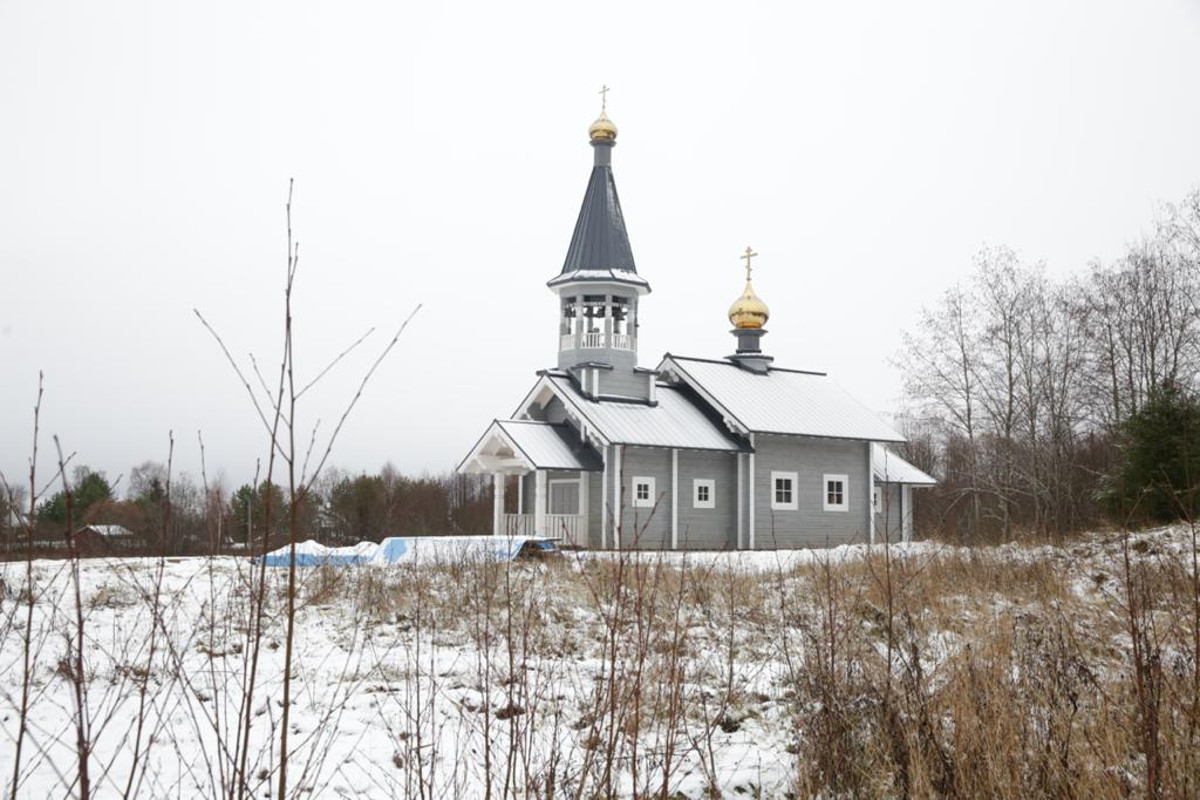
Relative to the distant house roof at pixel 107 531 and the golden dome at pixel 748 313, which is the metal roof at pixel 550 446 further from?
the distant house roof at pixel 107 531

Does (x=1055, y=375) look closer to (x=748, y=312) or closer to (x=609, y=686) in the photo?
(x=748, y=312)

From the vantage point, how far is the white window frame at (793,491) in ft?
78.8

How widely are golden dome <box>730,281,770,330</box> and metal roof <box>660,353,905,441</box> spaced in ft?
4.30

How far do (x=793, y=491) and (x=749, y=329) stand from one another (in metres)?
5.29

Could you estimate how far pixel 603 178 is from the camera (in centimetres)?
2484

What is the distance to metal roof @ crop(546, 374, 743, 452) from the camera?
71.6 ft

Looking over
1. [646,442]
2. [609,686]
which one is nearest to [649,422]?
→ [646,442]

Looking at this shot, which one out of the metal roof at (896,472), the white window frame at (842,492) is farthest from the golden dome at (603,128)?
the metal roof at (896,472)

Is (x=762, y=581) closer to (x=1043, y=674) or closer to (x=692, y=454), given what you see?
(x=1043, y=674)

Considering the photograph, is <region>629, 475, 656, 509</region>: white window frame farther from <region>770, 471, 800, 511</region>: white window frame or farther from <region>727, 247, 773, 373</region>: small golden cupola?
<region>727, 247, 773, 373</region>: small golden cupola

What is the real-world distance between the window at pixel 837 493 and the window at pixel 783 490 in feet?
3.68

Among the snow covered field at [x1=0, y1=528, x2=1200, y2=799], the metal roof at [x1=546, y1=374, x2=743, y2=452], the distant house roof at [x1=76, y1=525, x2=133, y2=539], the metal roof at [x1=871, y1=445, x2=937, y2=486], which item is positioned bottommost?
the snow covered field at [x1=0, y1=528, x2=1200, y2=799]

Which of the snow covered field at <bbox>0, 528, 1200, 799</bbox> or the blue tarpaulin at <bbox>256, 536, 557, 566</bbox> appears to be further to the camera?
the blue tarpaulin at <bbox>256, 536, 557, 566</bbox>

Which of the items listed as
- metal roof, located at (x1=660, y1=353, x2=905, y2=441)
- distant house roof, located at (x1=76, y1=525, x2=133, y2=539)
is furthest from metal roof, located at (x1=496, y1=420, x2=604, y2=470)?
distant house roof, located at (x1=76, y1=525, x2=133, y2=539)
